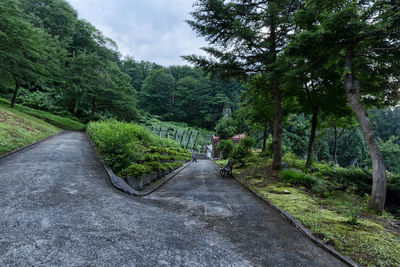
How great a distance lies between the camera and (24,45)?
1436 centimetres

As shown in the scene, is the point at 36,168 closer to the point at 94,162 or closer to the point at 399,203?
the point at 94,162

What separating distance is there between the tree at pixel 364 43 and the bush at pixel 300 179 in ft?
6.44

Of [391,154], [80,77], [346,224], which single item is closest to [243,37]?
[346,224]

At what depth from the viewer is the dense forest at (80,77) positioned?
15055mm

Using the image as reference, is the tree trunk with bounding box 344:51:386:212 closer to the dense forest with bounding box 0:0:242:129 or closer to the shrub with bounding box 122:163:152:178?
the dense forest with bounding box 0:0:242:129

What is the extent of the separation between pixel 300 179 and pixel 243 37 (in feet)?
22.7

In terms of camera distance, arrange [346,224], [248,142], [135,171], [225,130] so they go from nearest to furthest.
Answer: [346,224] < [135,171] < [248,142] < [225,130]

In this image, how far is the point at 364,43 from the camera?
19.4ft

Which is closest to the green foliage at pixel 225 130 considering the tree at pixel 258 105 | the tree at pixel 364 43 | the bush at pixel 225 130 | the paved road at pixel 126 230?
the bush at pixel 225 130

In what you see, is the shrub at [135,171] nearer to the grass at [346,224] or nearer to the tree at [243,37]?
the grass at [346,224]

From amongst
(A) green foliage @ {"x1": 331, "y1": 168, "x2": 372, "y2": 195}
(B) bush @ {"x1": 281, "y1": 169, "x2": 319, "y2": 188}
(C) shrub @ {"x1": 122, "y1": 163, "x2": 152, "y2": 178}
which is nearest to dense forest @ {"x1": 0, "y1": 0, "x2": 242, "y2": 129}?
(B) bush @ {"x1": 281, "y1": 169, "x2": 319, "y2": 188}

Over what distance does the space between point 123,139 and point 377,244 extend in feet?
22.9

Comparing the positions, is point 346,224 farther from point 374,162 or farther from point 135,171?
point 135,171

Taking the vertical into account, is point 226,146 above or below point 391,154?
below
